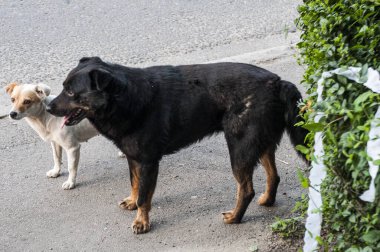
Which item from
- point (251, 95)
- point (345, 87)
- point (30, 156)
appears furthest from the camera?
point (30, 156)

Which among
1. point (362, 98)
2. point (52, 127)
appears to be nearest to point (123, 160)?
point (52, 127)

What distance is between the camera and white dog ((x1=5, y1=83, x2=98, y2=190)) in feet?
18.2

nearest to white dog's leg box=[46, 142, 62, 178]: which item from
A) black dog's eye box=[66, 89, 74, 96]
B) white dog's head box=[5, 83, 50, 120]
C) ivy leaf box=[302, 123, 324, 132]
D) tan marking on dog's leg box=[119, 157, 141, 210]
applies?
white dog's head box=[5, 83, 50, 120]

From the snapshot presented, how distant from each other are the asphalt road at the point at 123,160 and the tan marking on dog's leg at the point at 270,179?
0.07 m

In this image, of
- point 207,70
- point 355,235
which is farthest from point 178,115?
point 355,235

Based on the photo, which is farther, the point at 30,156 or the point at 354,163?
the point at 30,156

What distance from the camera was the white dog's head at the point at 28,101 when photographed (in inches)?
222

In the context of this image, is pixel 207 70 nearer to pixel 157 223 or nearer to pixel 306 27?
pixel 306 27

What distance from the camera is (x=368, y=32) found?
353 centimetres

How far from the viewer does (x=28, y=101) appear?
5.64 metres

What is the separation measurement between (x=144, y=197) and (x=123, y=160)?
1.15m

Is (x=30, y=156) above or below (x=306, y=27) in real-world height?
below

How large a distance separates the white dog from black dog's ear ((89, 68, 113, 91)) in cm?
99

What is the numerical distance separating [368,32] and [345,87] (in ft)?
1.84
